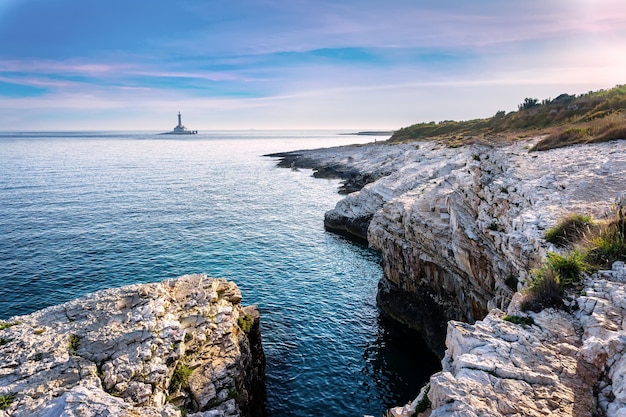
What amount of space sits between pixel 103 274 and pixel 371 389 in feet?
89.5

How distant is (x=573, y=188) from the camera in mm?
18969

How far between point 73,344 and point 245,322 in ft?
A: 29.6

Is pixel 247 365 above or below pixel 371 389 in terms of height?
above

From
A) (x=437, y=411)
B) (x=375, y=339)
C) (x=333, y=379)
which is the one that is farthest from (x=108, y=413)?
(x=375, y=339)

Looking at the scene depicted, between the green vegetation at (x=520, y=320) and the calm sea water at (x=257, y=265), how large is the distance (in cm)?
1256

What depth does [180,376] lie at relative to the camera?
50.2 ft

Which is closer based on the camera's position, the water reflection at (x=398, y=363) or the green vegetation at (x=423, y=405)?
the green vegetation at (x=423, y=405)

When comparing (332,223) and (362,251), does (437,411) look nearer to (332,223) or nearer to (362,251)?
(362,251)

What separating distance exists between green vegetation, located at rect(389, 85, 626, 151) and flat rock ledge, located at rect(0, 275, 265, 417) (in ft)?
94.3

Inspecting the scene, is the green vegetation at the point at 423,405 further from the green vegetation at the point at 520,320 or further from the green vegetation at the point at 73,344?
the green vegetation at the point at 73,344

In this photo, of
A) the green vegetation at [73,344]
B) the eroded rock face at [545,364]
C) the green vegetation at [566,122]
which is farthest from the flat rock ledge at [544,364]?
the green vegetation at [566,122]

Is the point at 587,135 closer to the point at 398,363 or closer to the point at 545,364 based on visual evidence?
the point at 398,363

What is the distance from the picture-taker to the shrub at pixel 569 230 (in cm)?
1415

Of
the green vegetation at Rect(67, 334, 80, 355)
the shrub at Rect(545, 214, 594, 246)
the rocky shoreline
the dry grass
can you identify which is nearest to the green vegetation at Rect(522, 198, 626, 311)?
the shrub at Rect(545, 214, 594, 246)
